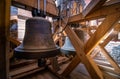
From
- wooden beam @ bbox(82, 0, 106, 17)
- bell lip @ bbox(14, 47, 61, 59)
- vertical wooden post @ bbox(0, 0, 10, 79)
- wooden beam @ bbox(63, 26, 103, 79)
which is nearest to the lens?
vertical wooden post @ bbox(0, 0, 10, 79)

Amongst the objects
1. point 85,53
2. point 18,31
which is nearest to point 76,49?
point 85,53

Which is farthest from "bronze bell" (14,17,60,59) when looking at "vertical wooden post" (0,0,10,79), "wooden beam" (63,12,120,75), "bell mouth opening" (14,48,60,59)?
"wooden beam" (63,12,120,75)

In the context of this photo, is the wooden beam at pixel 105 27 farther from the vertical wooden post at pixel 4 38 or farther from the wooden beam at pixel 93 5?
the vertical wooden post at pixel 4 38

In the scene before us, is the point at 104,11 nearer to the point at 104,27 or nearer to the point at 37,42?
the point at 104,27

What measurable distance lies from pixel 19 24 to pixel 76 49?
309cm

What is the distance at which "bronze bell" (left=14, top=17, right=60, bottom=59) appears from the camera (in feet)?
3.06

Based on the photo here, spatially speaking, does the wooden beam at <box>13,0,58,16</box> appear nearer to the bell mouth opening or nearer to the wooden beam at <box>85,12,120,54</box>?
the bell mouth opening

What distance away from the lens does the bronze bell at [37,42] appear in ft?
3.06

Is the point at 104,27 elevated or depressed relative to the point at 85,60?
elevated

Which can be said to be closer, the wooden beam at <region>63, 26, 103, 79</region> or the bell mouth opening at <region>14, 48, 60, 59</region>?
the bell mouth opening at <region>14, 48, 60, 59</region>

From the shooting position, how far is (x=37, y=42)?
3.38 feet

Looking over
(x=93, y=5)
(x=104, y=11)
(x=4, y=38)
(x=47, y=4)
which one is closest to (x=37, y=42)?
(x=4, y=38)

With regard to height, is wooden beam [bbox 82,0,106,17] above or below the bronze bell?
above

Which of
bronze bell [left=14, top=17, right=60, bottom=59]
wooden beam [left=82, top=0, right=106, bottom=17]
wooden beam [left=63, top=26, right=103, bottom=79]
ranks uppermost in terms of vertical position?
wooden beam [left=82, top=0, right=106, bottom=17]
